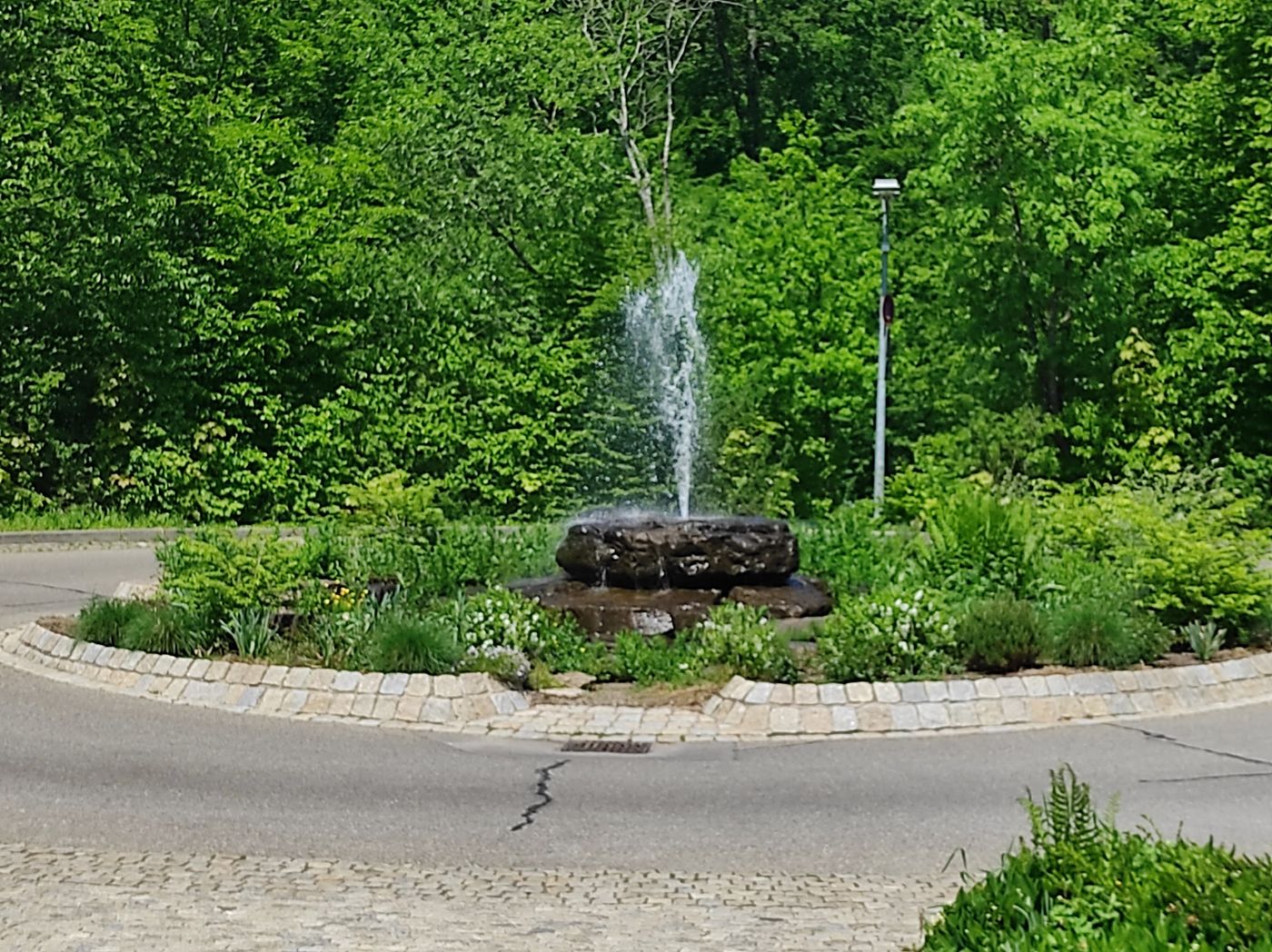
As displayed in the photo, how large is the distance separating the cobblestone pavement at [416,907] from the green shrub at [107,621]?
602 centimetres

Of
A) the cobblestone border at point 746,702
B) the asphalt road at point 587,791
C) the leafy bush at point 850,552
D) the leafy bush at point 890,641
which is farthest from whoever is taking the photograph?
the leafy bush at point 850,552

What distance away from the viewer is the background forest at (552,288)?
2542 cm

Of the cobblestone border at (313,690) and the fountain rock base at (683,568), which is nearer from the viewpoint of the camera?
the cobblestone border at (313,690)

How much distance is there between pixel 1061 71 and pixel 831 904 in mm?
22264

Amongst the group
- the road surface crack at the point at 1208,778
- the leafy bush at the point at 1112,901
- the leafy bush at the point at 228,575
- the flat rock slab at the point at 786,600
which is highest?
the leafy bush at the point at 1112,901

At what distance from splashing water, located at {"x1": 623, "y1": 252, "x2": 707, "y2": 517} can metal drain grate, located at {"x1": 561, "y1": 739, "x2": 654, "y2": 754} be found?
51.6 ft

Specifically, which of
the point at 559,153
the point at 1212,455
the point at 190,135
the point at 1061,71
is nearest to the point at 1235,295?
the point at 1212,455

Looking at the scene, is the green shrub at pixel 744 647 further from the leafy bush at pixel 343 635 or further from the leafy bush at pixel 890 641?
the leafy bush at pixel 343 635

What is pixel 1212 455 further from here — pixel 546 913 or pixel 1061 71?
pixel 546 913

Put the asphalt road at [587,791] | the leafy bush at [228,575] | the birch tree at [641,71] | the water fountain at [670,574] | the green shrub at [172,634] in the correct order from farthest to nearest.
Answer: the birch tree at [641,71]
the water fountain at [670,574]
the leafy bush at [228,575]
the green shrub at [172,634]
the asphalt road at [587,791]

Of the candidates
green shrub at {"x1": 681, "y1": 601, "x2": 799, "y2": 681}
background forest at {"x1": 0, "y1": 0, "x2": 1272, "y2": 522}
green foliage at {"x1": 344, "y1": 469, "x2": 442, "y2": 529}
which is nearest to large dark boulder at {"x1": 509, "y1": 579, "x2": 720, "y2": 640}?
green shrub at {"x1": 681, "y1": 601, "x2": 799, "y2": 681}

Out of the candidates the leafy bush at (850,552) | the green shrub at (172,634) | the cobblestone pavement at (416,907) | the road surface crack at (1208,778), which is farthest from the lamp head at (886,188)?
the cobblestone pavement at (416,907)

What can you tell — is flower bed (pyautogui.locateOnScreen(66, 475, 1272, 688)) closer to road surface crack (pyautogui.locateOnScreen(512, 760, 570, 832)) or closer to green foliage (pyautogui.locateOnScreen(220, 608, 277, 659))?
green foliage (pyautogui.locateOnScreen(220, 608, 277, 659))

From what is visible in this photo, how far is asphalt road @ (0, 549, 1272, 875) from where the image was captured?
812cm
